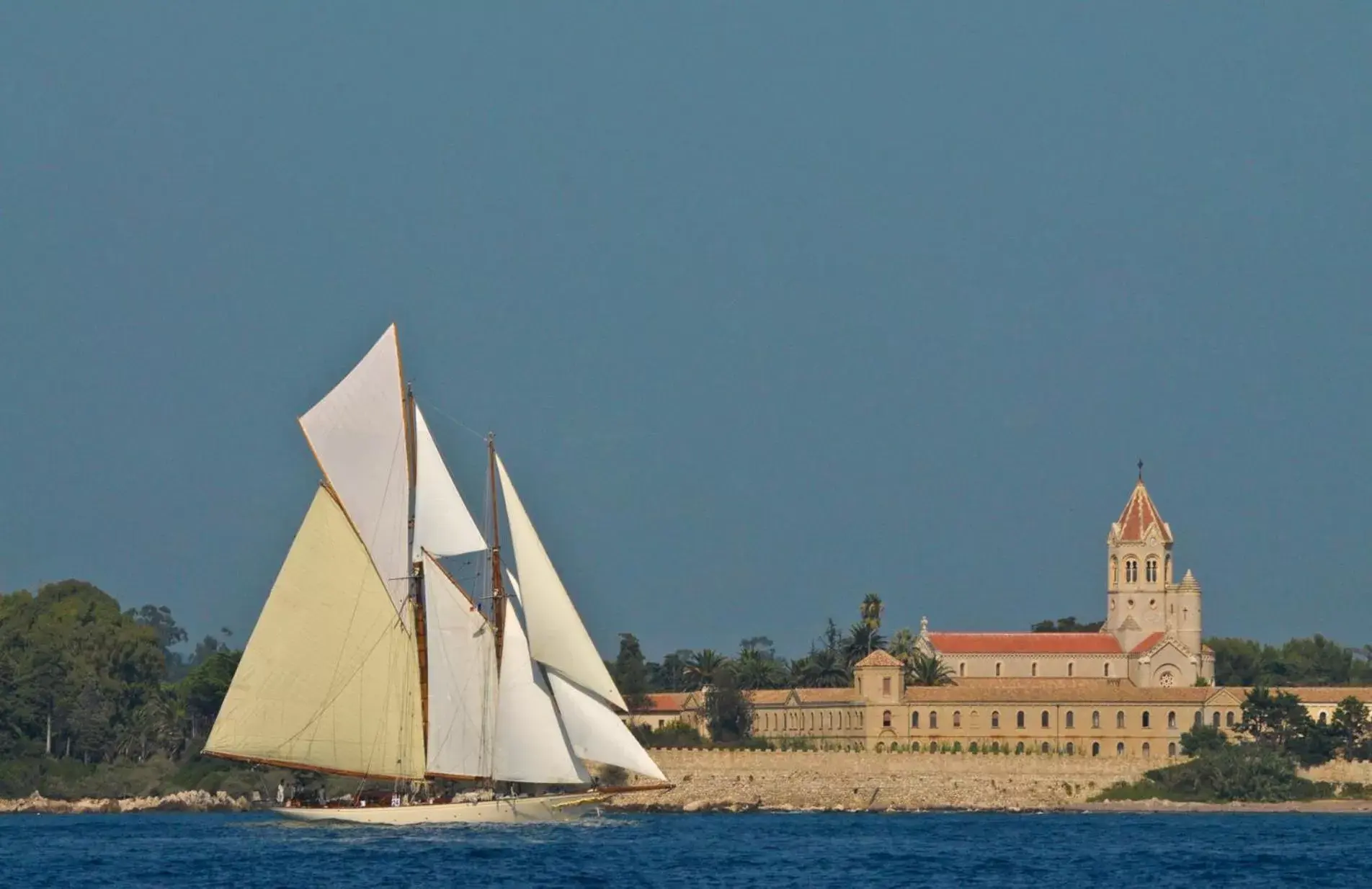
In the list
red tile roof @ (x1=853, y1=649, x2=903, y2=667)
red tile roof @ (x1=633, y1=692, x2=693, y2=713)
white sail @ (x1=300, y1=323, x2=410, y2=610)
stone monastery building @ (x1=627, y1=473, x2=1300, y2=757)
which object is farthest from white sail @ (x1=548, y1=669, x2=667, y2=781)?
red tile roof @ (x1=633, y1=692, x2=693, y2=713)

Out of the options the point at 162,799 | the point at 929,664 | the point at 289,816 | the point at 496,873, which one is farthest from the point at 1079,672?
the point at 496,873

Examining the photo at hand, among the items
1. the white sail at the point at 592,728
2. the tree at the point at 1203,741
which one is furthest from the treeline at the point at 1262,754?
the white sail at the point at 592,728

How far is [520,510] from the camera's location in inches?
2367

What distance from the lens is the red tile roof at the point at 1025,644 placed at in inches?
4867

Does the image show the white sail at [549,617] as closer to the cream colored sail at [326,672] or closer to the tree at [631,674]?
the cream colored sail at [326,672]

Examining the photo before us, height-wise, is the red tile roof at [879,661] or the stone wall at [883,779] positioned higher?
the red tile roof at [879,661]

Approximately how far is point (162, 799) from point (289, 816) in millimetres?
29578

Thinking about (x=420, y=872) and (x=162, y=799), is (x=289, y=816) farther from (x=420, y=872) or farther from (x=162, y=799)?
(x=162, y=799)

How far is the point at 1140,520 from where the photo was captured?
129 m

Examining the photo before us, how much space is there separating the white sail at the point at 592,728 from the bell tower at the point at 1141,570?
229ft

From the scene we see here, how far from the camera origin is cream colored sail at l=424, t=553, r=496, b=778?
6025 cm

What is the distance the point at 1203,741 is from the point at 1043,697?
940 cm

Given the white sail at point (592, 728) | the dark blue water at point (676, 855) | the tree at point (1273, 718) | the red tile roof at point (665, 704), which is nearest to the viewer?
the dark blue water at point (676, 855)

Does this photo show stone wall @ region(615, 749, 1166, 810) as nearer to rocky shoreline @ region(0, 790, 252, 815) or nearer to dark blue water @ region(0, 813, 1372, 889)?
dark blue water @ region(0, 813, 1372, 889)
